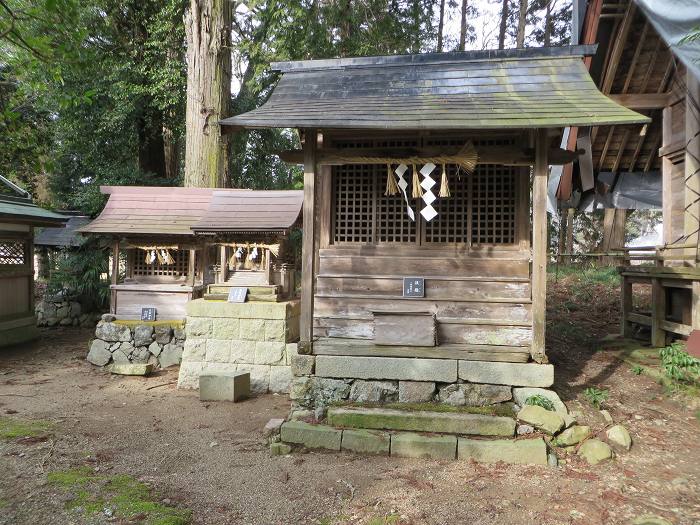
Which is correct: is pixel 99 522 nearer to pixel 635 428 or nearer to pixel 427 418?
pixel 427 418

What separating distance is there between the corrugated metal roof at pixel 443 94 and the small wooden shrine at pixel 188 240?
2552 millimetres

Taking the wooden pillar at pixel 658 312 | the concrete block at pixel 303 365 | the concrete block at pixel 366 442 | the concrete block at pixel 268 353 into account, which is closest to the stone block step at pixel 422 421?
the concrete block at pixel 366 442

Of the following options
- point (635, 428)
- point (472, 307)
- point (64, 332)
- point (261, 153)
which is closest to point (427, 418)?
point (472, 307)

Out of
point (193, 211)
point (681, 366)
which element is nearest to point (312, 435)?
point (681, 366)

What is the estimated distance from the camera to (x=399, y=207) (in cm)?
671

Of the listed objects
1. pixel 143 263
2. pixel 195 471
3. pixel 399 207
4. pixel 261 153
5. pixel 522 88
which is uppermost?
pixel 261 153

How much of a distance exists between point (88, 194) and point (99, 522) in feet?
41.7

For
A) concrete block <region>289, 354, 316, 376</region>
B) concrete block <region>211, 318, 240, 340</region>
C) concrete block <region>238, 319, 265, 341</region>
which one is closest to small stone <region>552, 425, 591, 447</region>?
concrete block <region>289, 354, 316, 376</region>

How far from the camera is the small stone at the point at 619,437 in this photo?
5.20 m

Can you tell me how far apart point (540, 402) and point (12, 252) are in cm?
1358

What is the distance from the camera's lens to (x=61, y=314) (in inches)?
563

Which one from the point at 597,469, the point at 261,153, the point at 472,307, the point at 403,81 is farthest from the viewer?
the point at 261,153

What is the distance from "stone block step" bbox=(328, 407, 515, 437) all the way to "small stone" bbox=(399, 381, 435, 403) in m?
0.28

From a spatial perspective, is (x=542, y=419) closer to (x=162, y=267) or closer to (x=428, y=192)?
(x=428, y=192)
